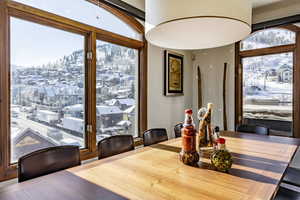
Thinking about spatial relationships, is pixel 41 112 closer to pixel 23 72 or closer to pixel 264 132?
pixel 23 72

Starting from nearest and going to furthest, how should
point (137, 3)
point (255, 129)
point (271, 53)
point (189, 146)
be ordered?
point (189, 146) < point (255, 129) < point (137, 3) < point (271, 53)

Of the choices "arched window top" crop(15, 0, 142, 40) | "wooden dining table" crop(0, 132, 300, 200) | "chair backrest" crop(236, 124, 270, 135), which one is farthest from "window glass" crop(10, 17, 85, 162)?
"chair backrest" crop(236, 124, 270, 135)

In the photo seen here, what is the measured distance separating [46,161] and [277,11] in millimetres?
3796

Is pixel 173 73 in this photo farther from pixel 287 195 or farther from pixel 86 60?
pixel 287 195

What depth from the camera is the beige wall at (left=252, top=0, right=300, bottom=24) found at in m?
3.02

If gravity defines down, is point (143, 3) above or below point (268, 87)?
above

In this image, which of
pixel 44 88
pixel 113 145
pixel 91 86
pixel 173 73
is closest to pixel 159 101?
pixel 173 73

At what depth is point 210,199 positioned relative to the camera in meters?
0.92

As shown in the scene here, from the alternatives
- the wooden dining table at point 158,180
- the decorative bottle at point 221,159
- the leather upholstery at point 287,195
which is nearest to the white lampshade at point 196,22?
the decorative bottle at point 221,159

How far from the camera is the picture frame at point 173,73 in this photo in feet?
11.5

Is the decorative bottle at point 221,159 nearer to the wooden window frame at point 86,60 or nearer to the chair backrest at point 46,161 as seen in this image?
the chair backrest at point 46,161

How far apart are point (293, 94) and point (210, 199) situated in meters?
3.10

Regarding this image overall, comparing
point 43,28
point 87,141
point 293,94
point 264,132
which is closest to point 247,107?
point 293,94

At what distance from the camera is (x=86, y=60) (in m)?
2.42
